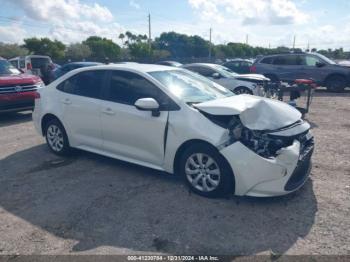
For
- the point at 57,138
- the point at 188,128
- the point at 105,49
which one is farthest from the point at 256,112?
the point at 105,49

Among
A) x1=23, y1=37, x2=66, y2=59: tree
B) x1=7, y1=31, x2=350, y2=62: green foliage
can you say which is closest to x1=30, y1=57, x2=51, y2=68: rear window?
x1=7, y1=31, x2=350, y2=62: green foliage

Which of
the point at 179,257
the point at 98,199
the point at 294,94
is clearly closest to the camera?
the point at 179,257

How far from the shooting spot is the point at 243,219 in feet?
11.6

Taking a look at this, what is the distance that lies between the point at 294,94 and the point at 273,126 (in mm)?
4711

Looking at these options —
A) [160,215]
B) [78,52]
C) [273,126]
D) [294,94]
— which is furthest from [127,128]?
[78,52]

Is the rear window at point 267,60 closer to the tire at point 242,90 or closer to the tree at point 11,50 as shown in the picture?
the tire at point 242,90

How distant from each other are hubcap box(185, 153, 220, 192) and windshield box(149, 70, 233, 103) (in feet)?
2.66

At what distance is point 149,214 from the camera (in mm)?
3709

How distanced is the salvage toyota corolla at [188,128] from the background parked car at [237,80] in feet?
17.3

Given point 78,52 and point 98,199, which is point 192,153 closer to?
point 98,199

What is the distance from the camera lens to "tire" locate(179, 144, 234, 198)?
3.76 m

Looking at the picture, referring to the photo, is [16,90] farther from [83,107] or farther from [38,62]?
[38,62]

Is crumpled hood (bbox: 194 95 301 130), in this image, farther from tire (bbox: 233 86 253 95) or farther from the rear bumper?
the rear bumper

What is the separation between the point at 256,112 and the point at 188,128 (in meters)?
0.88
